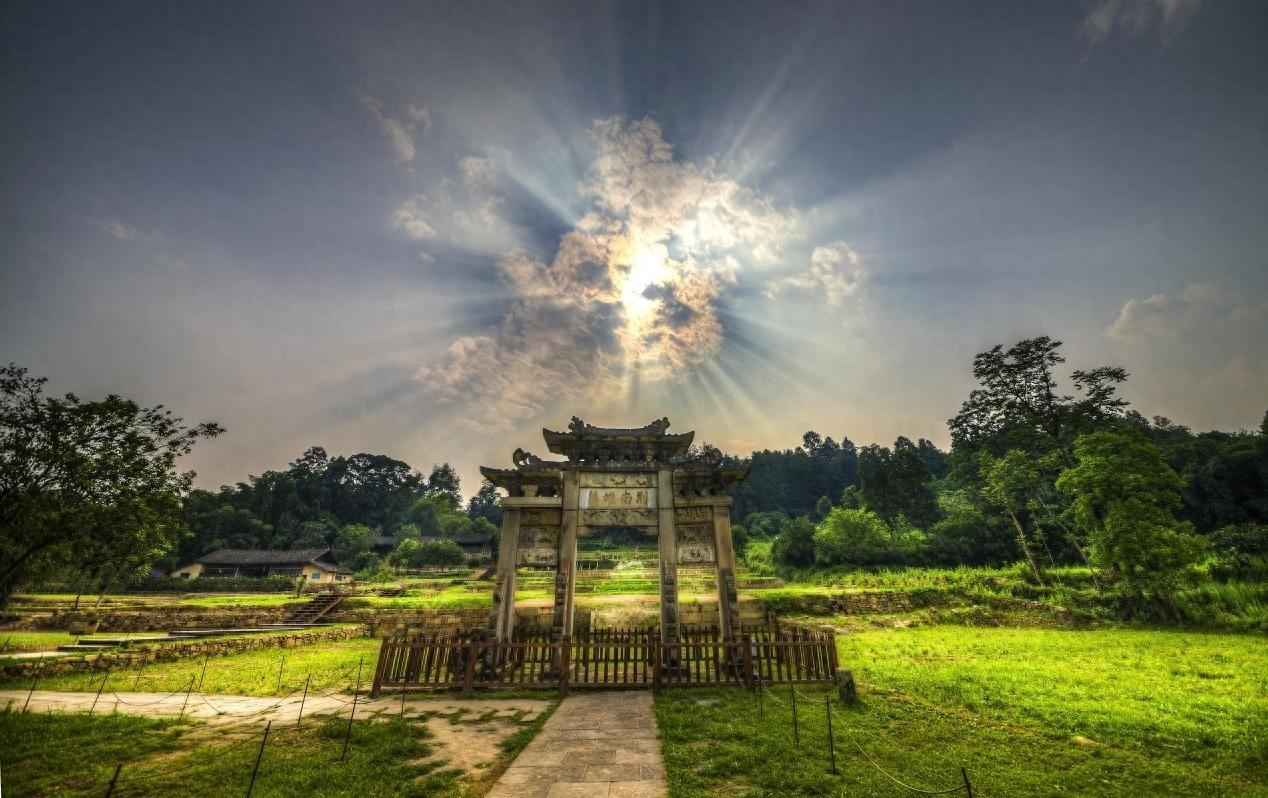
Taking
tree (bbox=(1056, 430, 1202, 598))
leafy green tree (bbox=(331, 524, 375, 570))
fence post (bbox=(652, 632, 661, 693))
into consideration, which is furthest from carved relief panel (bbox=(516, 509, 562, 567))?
leafy green tree (bbox=(331, 524, 375, 570))

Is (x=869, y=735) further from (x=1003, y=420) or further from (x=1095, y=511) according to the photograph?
(x=1003, y=420)

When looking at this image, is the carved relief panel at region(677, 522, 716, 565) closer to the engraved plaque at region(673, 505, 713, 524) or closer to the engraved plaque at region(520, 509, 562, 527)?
the engraved plaque at region(673, 505, 713, 524)

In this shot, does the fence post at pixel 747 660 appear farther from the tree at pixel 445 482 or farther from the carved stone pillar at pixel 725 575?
the tree at pixel 445 482

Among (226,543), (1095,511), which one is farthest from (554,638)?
(226,543)

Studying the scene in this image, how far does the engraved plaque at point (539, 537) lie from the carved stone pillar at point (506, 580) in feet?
0.57

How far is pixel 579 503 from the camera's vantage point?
45.5 feet

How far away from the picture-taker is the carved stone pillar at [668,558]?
12.5 m

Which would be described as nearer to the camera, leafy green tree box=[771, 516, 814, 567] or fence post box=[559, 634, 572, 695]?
fence post box=[559, 634, 572, 695]

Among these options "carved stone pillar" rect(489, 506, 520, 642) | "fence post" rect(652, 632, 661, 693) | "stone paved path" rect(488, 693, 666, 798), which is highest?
"carved stone pillar" rect(489, 506, 520, 642)

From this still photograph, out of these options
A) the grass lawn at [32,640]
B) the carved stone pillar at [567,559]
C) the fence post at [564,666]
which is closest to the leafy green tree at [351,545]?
the grass lawn at [32,640]

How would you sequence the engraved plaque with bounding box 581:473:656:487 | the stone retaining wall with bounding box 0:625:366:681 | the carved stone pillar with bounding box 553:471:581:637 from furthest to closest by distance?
the engraved plaque with bounding box 581:473:656:487 < the carved stone pillar with bounding box 553:471:581:637 < the stone retaining wall with bounding box 0:625:366:681

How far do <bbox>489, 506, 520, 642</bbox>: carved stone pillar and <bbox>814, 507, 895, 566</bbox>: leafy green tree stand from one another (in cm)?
3157

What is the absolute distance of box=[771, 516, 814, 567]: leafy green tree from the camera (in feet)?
131

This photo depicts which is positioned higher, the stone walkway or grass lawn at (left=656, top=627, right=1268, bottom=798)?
grass lawn at (left=656, top=627, right=1268, bottom=798)
